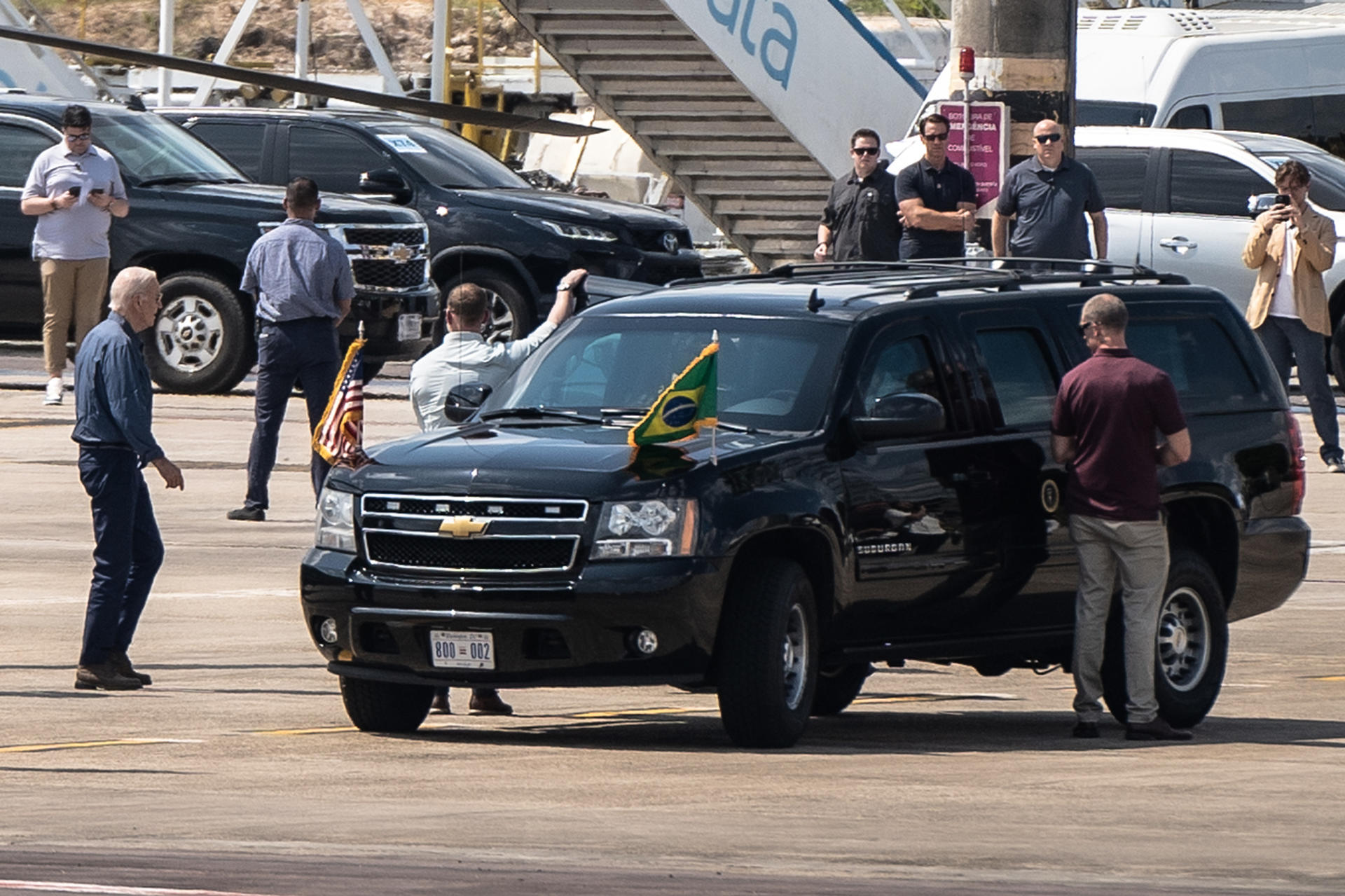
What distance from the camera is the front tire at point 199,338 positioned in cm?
2047

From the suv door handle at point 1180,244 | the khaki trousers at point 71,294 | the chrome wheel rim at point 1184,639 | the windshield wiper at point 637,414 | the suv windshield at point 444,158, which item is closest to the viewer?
the windshield wiper at point 637,414

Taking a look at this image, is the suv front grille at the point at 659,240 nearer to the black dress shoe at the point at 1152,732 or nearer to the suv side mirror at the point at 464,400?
the suv side mirror at the point at 464,400

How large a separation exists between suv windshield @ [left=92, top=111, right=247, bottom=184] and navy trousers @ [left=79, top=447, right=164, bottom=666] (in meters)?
10.7

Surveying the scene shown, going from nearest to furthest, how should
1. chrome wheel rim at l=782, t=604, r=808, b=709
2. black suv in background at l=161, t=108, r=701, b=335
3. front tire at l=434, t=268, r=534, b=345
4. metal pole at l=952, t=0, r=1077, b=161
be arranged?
1. chrome wheel rim at l=782, t=604, r=808, b=709
2. metal pole at l=952, t=0, r=1077, b=161
3. front tire at l=434, t=268, r=534, b=345
4. black suv in background at l=161, t=108, r=701, b=335

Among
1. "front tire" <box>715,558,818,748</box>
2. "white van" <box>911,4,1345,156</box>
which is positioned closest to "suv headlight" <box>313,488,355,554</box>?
"front tire" <box>715,558,818,748</box>

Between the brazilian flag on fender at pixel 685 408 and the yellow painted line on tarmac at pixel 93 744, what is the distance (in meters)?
1.86

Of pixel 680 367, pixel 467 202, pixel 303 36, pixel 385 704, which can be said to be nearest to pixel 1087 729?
pixel 680 367

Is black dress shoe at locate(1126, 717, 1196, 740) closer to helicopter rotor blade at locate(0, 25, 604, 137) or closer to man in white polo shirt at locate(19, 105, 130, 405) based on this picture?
helicopter rotor blade at locate(0, 25, 604, 137)

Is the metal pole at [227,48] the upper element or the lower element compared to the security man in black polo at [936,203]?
upper

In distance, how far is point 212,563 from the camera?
13992 millimetres

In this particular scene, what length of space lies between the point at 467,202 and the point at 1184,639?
41.2ft

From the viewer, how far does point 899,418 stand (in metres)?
9.59

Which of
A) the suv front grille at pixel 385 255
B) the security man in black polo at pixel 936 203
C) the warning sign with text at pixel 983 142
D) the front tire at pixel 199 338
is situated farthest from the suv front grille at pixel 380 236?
the warning sign with text at pixel 983 142

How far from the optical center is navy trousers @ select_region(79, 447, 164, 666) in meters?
10.5
